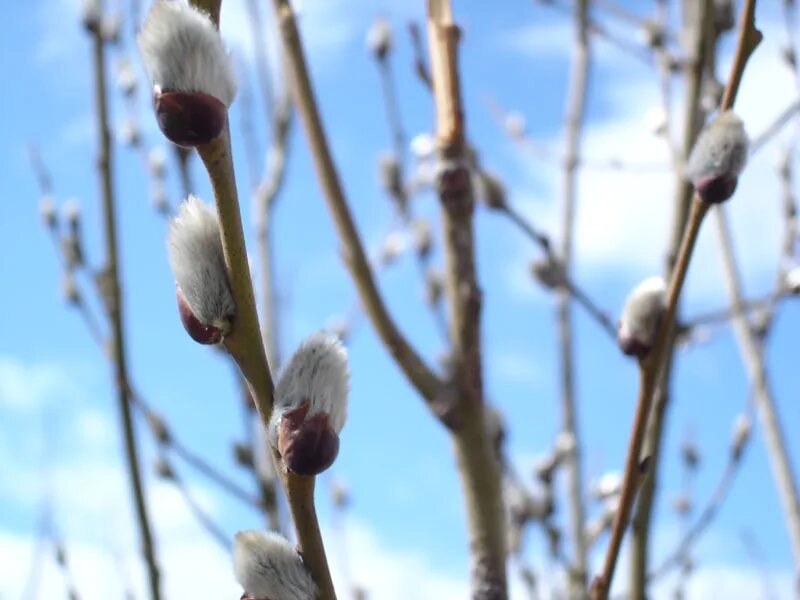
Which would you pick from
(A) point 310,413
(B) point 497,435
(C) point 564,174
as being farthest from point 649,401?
(C) point 564,174

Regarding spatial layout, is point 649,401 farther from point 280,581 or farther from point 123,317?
point 123,317

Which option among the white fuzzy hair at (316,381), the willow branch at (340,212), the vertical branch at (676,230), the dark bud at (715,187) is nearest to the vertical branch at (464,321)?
the willow branch at (340,212)

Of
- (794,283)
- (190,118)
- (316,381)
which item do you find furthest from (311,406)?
(794,283)

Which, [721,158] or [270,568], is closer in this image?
[270,568]

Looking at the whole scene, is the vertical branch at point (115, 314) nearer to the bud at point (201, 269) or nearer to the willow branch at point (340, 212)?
the willow branch at point (340, 212)

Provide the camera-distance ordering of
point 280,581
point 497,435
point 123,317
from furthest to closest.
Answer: point 123,317 → point 497,435 → point 280,581

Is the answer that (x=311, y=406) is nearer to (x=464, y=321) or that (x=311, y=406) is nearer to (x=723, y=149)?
(x=723, y=149)
